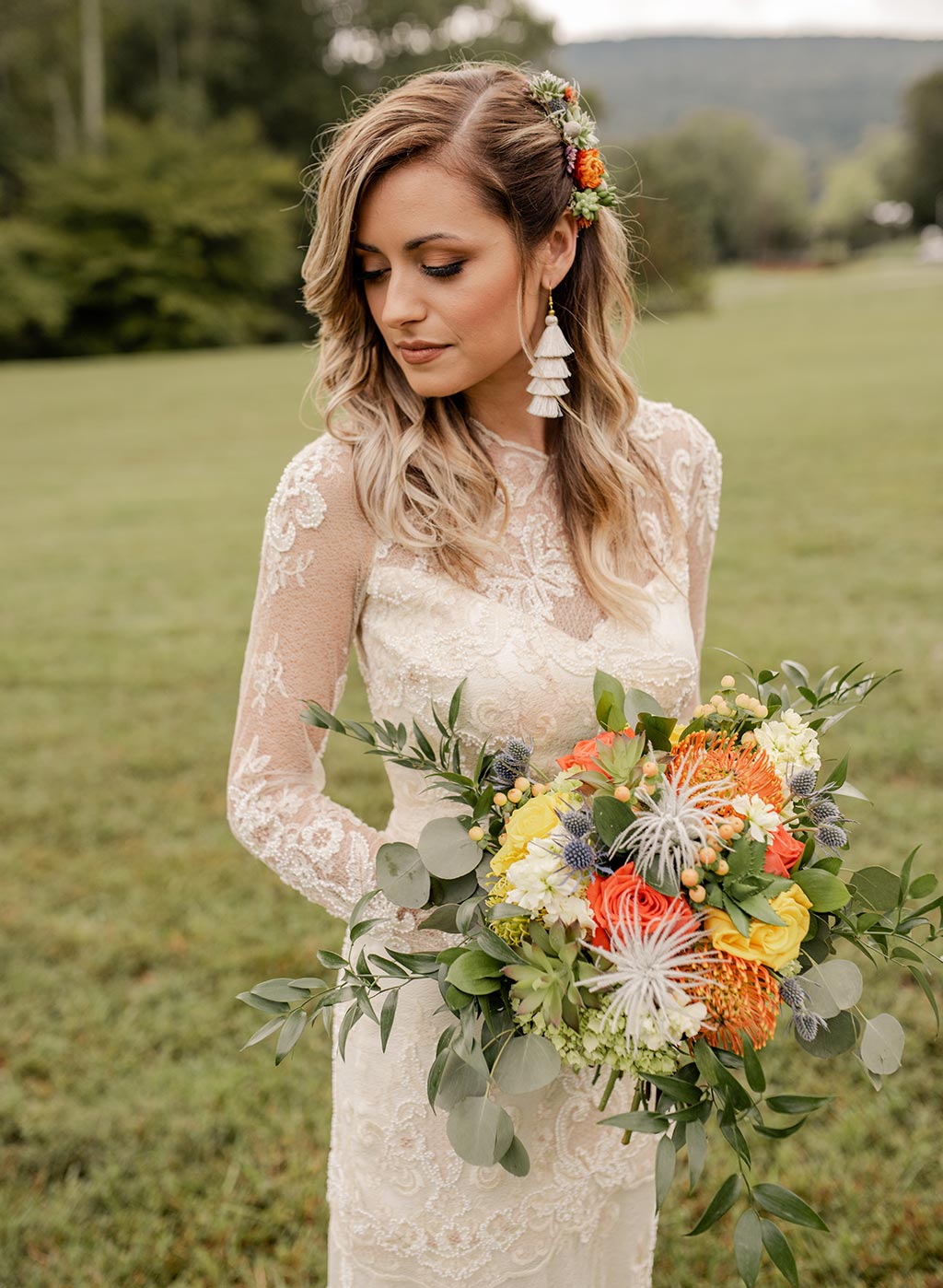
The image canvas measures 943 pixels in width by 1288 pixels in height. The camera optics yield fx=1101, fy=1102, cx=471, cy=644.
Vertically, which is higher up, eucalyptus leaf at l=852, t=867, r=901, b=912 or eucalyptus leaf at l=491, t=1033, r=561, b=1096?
eucalyptus leaf at l=852, t=867, r=901, b=912

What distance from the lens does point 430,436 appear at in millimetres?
2139

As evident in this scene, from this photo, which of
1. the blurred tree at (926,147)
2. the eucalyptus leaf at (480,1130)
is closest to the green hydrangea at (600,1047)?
the eucalyptus leaf at (480,1130)

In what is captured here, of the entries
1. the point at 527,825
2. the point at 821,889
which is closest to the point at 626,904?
the point at 527,825

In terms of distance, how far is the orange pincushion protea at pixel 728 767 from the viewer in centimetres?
148

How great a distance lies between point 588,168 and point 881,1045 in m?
1.63

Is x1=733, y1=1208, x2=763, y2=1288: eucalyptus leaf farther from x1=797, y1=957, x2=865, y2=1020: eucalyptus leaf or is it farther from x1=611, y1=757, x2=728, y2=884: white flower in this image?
x1=611, y1=757, x2=728, y2=884: white flower

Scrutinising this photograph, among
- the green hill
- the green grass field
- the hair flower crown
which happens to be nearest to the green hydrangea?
the hair flower crown

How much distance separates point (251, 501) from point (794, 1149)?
32.0 feet

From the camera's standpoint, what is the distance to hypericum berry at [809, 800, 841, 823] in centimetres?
157

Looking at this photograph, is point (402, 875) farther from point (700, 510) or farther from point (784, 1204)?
point (700, 510)

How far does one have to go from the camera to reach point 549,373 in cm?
214

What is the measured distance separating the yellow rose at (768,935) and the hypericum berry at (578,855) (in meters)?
0.17

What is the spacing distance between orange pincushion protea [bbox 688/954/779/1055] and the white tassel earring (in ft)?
3.71

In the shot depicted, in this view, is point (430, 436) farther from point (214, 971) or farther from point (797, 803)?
point (214, 971)
